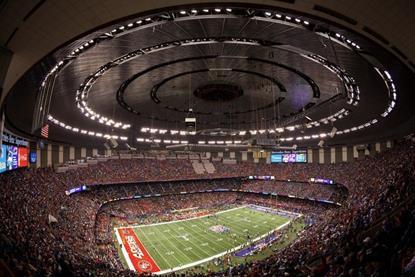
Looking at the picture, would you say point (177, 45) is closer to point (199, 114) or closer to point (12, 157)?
point (12, 157)

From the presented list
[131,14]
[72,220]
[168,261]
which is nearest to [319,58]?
[131,14]

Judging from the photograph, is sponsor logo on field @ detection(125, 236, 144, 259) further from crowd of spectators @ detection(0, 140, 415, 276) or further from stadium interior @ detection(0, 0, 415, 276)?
crowd of spectators @ detection(0, 140, 415, 276)

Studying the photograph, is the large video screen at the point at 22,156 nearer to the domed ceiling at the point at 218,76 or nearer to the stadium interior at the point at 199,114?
the stadium interior at the point at 199,114

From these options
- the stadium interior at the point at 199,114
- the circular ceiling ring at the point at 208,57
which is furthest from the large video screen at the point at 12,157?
the circular ceiling ring at the point at 208,57

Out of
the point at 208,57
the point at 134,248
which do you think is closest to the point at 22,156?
the point at 134,248

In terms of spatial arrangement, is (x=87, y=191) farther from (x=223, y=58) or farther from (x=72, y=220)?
(x=223, y=58)

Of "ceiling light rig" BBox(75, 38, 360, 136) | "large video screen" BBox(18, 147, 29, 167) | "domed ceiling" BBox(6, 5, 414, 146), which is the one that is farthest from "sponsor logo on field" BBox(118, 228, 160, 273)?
"ceiling light rig" BBox(75, 38, 360, 136)

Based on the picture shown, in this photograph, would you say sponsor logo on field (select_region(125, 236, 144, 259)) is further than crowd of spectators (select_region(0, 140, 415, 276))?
Yes
